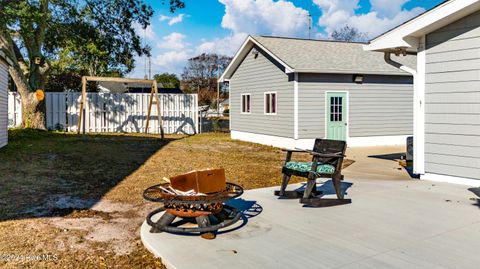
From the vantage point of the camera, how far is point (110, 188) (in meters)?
6.92

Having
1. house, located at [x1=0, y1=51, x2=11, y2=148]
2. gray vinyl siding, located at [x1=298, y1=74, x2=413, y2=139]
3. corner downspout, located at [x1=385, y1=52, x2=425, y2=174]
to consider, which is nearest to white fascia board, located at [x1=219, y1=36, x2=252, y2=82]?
gray vinyl siding, located at [x1=298, y1=74, x2=413, y2=139]

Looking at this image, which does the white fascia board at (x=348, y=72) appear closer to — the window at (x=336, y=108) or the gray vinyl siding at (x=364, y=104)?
the gray vinyl siding at (x=364, y=104)

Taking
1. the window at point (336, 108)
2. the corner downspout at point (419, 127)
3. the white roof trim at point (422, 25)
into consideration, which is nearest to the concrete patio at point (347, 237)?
the corner downspout at point (419, 127)

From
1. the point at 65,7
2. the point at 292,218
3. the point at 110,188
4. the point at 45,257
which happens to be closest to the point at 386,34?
the point at 292,218

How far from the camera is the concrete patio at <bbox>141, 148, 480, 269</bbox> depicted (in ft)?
11.5

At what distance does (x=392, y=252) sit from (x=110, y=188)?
192 inches

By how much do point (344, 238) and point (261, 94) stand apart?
11845mm

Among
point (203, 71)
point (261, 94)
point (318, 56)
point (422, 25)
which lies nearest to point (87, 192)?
point (422, 25)

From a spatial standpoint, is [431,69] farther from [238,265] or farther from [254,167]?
[238,265]

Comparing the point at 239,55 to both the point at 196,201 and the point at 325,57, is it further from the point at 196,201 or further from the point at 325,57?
the point at 196,201

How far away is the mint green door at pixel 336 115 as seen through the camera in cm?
1403

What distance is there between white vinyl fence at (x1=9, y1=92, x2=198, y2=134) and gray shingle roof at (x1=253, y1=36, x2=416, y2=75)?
20.7ft

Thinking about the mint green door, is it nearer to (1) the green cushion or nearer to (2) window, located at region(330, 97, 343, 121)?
(2) window, located at region(330, 97, 343, 121)

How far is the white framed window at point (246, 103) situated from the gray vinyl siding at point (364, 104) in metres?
3.48
